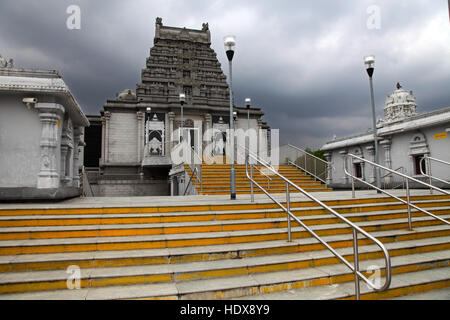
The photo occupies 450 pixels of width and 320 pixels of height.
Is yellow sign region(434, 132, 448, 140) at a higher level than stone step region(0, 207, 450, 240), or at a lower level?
higher

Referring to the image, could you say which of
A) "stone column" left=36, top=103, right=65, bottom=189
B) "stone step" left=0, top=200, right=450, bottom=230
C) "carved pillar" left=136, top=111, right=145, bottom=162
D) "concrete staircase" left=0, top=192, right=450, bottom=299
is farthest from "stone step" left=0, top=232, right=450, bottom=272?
"carved pillar" left=136, top=111, right=145, bottom=162

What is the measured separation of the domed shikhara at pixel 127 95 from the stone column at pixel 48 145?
26.5 m

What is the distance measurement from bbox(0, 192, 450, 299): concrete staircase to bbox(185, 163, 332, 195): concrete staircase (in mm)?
4963

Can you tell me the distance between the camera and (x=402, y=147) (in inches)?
573

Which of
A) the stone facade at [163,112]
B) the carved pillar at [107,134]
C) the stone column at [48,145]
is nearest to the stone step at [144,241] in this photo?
the stone column at [48,145]

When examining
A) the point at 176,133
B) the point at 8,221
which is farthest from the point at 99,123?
the point at 8,221

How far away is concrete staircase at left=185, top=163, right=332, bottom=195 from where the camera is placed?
38.7 feet

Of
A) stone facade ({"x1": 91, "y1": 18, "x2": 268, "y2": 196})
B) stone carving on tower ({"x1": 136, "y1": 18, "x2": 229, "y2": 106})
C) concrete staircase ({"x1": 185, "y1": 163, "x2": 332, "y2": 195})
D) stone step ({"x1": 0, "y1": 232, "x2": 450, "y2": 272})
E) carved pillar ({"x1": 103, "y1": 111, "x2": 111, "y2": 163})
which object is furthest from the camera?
stone carving on tower ({"x1": 136, "y1": 18, "x2": 229, "y2": 106})

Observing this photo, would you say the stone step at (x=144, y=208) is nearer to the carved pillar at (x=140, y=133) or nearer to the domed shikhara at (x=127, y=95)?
the carved pillar at (x=140, y=133)

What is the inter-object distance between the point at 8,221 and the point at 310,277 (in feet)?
18.2

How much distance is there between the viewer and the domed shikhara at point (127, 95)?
33.5 m

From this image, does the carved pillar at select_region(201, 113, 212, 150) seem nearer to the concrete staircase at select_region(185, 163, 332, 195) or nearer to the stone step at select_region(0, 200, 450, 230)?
the concrete staircase at select_region(185, 163, 332, 195)

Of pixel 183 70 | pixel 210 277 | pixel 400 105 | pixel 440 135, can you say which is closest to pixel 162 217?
pixel 210 277

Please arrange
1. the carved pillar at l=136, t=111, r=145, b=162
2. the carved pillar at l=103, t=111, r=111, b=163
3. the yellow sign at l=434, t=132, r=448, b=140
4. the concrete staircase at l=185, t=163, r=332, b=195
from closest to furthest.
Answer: the concrete staircase at l=185, t=163, r=332, b=195 < the yellow sign at l=434, t=132, r=448, b=140 < the carved pillar at l=103, t=111, r=111, b=163 < the carved pillar at l=136, t=111, r=145, b=162
